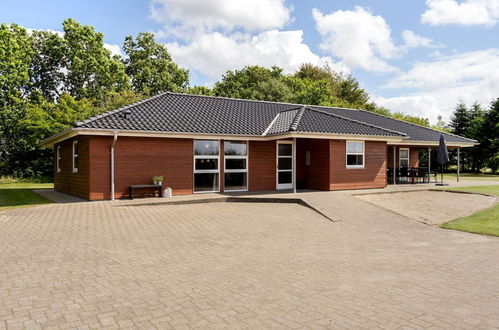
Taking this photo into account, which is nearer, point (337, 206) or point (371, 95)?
point (337, 206)

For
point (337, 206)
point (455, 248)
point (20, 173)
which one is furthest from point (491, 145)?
point (20, 173)

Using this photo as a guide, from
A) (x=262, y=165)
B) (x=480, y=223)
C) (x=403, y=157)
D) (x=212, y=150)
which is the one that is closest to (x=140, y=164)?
(x=212, y=150)

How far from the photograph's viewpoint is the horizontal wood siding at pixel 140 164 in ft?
46.7

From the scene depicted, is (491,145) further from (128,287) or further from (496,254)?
(128,287)

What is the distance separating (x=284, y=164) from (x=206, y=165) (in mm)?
4037

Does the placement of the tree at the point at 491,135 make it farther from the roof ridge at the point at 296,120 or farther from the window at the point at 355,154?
the roof ridge at the point at 296,120

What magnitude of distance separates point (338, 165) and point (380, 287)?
39.7ft

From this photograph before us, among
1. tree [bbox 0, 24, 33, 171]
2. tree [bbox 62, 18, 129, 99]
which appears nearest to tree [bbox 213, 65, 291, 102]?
tree [bbox 62, 18, 129, 99]

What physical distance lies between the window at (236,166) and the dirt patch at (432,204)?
202 inches

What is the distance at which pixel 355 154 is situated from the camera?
17.5 metres

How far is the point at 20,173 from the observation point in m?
29.8

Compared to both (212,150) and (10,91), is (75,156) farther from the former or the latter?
(10,91)

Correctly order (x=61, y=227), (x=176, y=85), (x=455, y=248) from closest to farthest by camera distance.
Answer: (x=455, y=248) < (x=61, y=227) < (x=176, y=85)

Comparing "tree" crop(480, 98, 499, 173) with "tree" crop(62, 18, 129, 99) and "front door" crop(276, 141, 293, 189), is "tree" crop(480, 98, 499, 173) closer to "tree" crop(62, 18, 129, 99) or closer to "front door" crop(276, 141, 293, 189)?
"front door" crop(276, 141, 293, 189)
